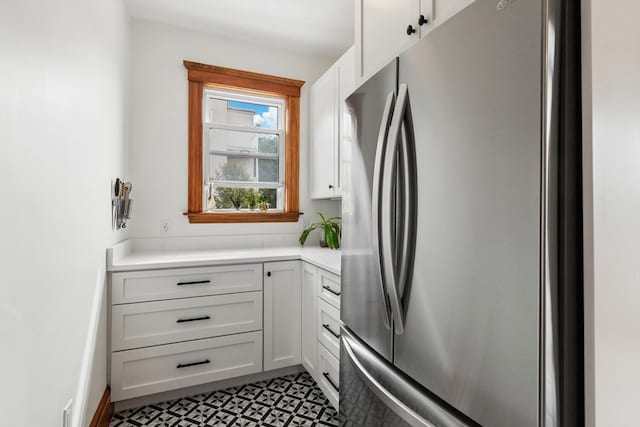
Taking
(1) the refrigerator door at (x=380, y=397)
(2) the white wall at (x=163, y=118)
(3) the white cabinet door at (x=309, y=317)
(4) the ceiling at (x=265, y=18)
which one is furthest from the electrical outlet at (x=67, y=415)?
(4) the ceiling at (x=265, y=18)

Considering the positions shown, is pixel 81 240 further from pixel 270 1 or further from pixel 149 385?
pixel 270 1

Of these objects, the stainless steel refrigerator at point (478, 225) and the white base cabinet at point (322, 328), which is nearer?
the stainless steel refrigerator at point (478, 225)

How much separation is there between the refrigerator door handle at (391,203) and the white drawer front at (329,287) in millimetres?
816

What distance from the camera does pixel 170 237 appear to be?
259 cm

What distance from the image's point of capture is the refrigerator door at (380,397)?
0.82m

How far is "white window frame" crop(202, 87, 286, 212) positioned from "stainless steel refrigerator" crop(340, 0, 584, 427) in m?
1.93

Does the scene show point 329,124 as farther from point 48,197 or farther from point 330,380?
point 48,197

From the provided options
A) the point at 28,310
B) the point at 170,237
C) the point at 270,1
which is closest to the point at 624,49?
Answer: the point at 28,310

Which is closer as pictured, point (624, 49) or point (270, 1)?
point (624, 49)

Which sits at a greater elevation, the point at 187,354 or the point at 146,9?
the point at 146,9

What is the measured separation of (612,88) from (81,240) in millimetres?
1713

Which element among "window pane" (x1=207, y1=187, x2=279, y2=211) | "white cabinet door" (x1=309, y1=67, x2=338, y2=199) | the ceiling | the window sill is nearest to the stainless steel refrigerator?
"white cabinet door" (x1=309, y1=67, x2=338, y2=199)

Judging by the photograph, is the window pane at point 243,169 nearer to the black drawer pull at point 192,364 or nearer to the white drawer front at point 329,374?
the black drawer pull at point 192,364

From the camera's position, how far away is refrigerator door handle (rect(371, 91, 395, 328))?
3.30 feet
